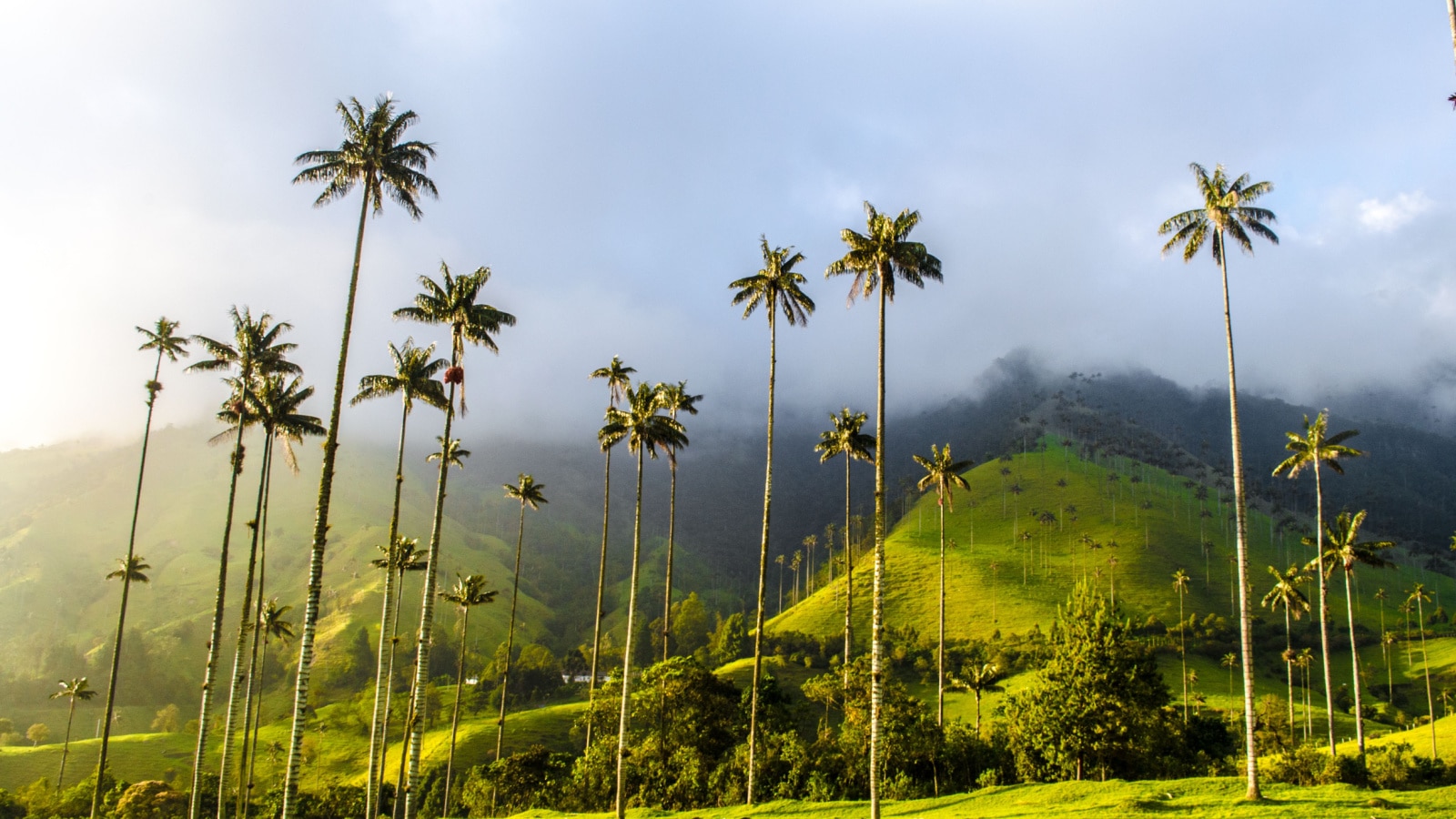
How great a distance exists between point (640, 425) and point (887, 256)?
21451 millimetres

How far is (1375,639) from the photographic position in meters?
169

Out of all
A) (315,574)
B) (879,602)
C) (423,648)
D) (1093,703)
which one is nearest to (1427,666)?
(1093,703)

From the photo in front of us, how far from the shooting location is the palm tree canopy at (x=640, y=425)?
172ft

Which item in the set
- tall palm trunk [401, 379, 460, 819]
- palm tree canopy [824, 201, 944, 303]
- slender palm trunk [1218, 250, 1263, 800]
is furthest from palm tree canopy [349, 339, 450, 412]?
slender palm trunk [1218, 250, 1263, 800]

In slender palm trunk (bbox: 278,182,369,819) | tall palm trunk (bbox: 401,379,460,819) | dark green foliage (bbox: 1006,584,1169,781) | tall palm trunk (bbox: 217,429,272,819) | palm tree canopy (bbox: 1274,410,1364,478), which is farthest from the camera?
palm tree canopy (bbox: 1274,410,1364,478)

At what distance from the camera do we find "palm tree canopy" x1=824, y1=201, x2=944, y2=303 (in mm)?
38812

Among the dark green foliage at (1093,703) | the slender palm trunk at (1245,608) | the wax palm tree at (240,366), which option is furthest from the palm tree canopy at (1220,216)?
the wax palm tree at (240,366)

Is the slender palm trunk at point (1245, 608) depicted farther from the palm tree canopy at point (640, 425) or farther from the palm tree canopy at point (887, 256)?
the palm tree canopy at point (640, 425)

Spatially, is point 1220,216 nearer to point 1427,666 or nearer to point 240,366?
point 240,366

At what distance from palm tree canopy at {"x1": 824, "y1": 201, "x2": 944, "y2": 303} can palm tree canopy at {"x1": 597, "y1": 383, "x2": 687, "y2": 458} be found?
18255 mm

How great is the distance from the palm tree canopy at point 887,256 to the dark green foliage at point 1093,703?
26544mm

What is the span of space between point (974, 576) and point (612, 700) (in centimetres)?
15128

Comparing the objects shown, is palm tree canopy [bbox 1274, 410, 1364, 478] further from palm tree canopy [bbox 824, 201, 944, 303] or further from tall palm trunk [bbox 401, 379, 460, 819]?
tall palm trunk [bbox 401, 379, 460, 819]

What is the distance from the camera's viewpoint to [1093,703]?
48.0 m
